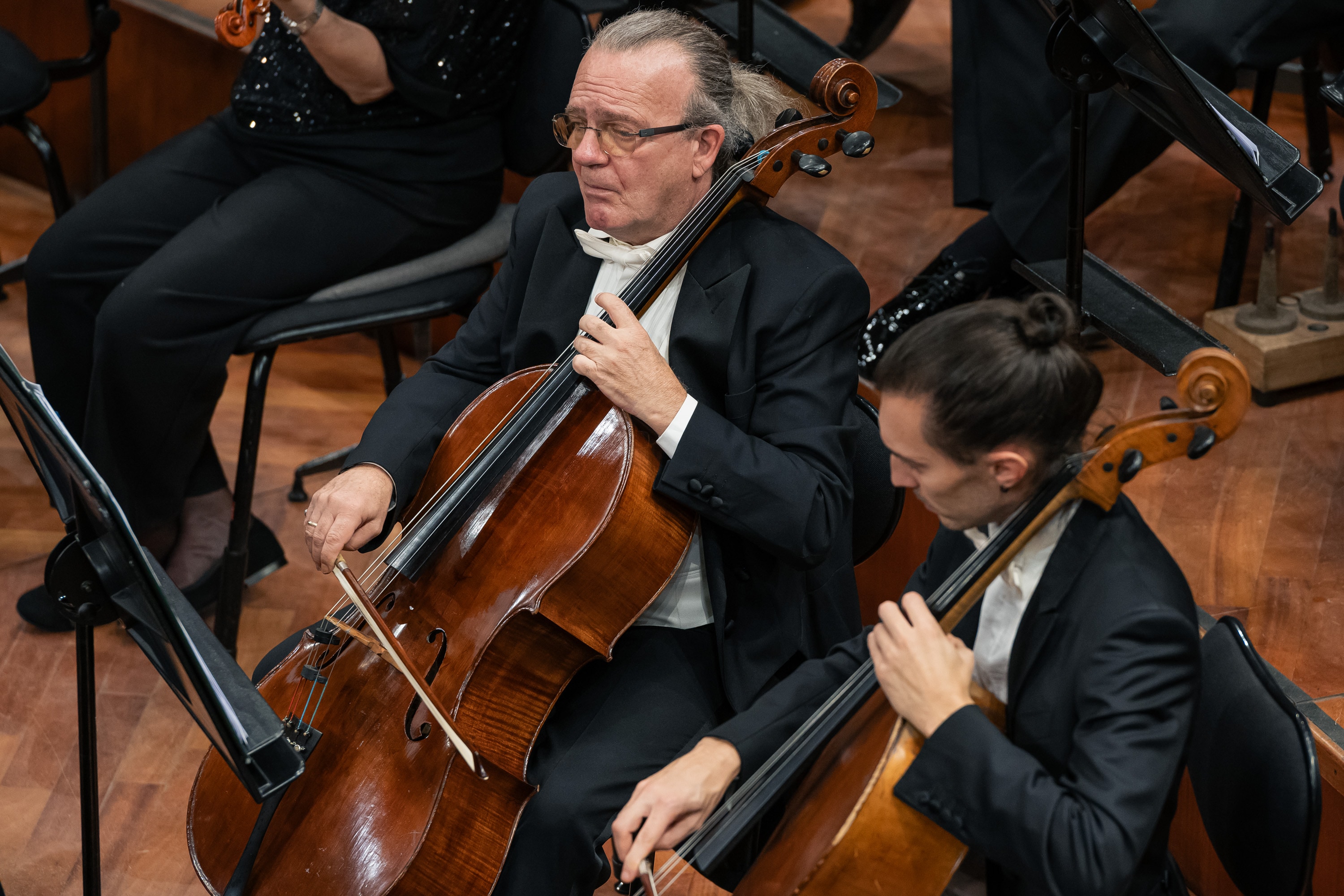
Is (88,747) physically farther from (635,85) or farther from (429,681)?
(635,85)

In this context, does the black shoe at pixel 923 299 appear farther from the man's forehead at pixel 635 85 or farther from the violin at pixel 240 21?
the violin at pixel 240 21

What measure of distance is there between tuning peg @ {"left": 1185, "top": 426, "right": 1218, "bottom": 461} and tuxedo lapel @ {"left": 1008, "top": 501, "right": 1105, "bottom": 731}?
Result: 5.1 inches

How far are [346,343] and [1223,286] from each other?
210 centimetres

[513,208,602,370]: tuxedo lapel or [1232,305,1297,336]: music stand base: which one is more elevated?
[513,208,602,370]: tuxedo lapel

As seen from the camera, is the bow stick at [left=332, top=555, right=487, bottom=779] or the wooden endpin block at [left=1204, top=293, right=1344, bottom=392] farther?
the wooden endpin block at [left=1204, top=293, right=1344, bottom=392]

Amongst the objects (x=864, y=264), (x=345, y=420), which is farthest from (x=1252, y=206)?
(x=345, y=420)

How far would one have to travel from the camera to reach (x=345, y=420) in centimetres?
325

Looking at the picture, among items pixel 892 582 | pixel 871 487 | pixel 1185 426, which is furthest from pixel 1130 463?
pixel 892 582

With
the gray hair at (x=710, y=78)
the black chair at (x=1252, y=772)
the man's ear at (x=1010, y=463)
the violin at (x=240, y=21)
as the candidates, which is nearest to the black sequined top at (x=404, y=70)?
the violin at (x=240, y=21)

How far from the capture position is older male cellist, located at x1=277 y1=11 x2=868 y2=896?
1.67m

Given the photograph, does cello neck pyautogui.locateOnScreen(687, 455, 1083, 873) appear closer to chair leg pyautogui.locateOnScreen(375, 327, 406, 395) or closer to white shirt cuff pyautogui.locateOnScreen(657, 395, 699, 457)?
white shirt cuff pyautogui.locateOnScreen(657, 395, 699, 457)

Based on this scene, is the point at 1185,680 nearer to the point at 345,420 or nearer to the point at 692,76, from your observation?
the point at 692,76

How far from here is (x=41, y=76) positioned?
9.92ft

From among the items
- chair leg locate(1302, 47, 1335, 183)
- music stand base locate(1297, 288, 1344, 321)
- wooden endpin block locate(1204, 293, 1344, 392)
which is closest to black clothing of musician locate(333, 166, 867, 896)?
wooden endpin block locate(1204, 293, 1344, 392)
